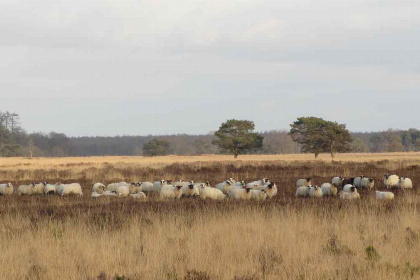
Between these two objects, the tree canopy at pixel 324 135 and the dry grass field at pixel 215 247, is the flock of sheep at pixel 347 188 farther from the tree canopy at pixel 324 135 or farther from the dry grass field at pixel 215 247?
the tree canopy at pixel 324 135

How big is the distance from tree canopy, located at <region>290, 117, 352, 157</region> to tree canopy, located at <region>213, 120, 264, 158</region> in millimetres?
9720

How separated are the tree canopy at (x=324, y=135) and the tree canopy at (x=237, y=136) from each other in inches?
383

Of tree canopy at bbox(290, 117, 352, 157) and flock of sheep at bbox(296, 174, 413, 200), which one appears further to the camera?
tree canopy at bbox(290, 117, 352, 157)

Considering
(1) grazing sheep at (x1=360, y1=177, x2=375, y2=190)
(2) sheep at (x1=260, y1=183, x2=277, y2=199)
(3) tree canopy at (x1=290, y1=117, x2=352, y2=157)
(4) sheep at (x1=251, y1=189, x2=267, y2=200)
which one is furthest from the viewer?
(3) tree canopy at (x1=290, y1=117, x2=352, y2=157)

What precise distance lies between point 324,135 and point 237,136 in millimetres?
15404

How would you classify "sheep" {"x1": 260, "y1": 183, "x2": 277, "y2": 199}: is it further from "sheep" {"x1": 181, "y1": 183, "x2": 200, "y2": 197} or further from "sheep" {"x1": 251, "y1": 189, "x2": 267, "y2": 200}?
"sheep" {"x1": 181, "y1": 183, "x2": 200, "y2": 197}

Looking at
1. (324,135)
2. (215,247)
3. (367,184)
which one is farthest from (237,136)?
(215,247)

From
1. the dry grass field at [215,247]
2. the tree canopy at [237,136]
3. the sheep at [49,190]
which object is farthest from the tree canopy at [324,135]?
the dry grass field at [215,247]

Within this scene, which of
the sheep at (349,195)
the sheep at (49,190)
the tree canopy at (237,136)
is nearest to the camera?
the sheep at (349,195)

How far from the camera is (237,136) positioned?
88.5 metres

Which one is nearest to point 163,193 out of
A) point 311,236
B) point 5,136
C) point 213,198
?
point 213,198

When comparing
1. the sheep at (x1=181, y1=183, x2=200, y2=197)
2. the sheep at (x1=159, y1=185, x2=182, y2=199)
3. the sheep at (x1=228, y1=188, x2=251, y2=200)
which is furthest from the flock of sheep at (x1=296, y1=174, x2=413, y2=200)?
the sheep at (x1=159, y1=185, x2=182, y2=199)

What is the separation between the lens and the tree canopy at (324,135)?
77.5 metres

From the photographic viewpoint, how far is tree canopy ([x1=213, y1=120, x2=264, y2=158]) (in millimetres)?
87375
